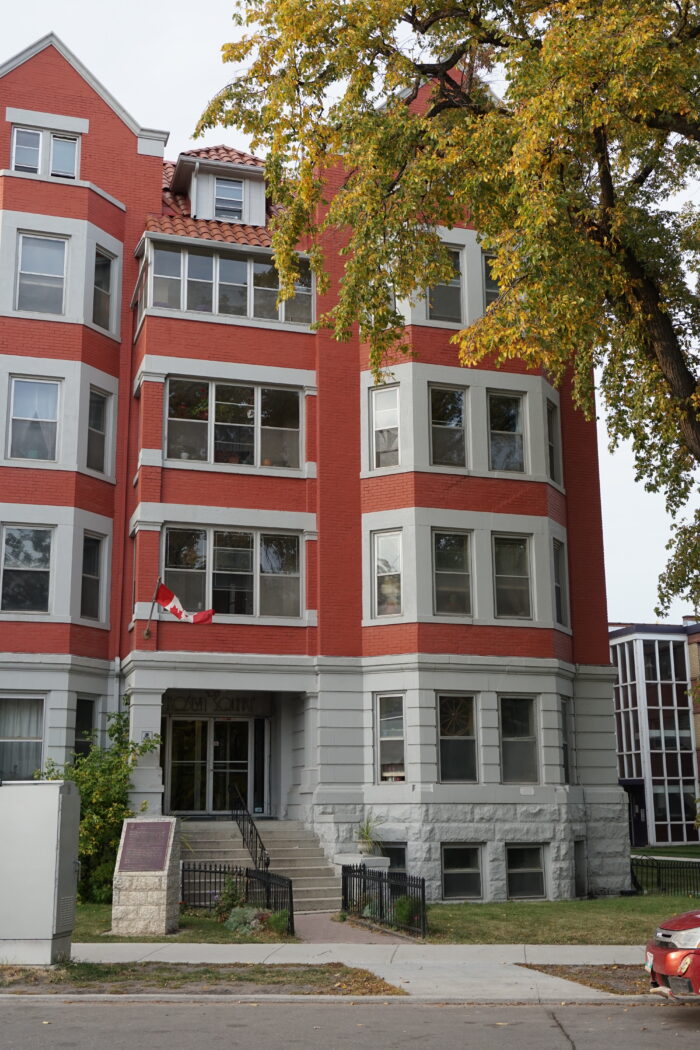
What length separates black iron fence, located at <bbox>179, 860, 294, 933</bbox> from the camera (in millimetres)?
17438

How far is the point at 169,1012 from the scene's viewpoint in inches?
428

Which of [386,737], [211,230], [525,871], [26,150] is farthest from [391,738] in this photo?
[26,150]

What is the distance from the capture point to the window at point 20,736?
22891 mm

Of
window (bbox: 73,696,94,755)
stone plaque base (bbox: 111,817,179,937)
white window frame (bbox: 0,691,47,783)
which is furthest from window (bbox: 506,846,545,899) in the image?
white window frame (bbox: 0,691,47,783)

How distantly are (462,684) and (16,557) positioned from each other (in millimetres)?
9843

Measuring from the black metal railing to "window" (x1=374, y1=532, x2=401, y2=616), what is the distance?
20.2ft

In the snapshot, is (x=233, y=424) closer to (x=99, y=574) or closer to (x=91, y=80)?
(x=99, y=574)

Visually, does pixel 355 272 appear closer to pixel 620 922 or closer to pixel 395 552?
pixel 395 552

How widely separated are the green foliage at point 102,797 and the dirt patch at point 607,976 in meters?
9.45

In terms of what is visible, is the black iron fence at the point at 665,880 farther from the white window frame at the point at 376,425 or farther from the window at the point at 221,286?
the window at the point at 221,286

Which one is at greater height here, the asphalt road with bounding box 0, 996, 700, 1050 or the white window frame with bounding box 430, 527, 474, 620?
the white window frame with bounding box 430, 527, 474, 620

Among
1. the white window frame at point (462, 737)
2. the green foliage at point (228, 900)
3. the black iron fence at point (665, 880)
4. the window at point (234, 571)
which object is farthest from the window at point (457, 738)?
the green foliage at point (228, 900)

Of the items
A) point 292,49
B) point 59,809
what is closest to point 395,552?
point 292,49

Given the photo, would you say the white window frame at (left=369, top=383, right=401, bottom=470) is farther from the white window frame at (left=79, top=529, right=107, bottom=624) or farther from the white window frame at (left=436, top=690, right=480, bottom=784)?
the white window frame at (left=79, top=529, right=107, bottom=624)
